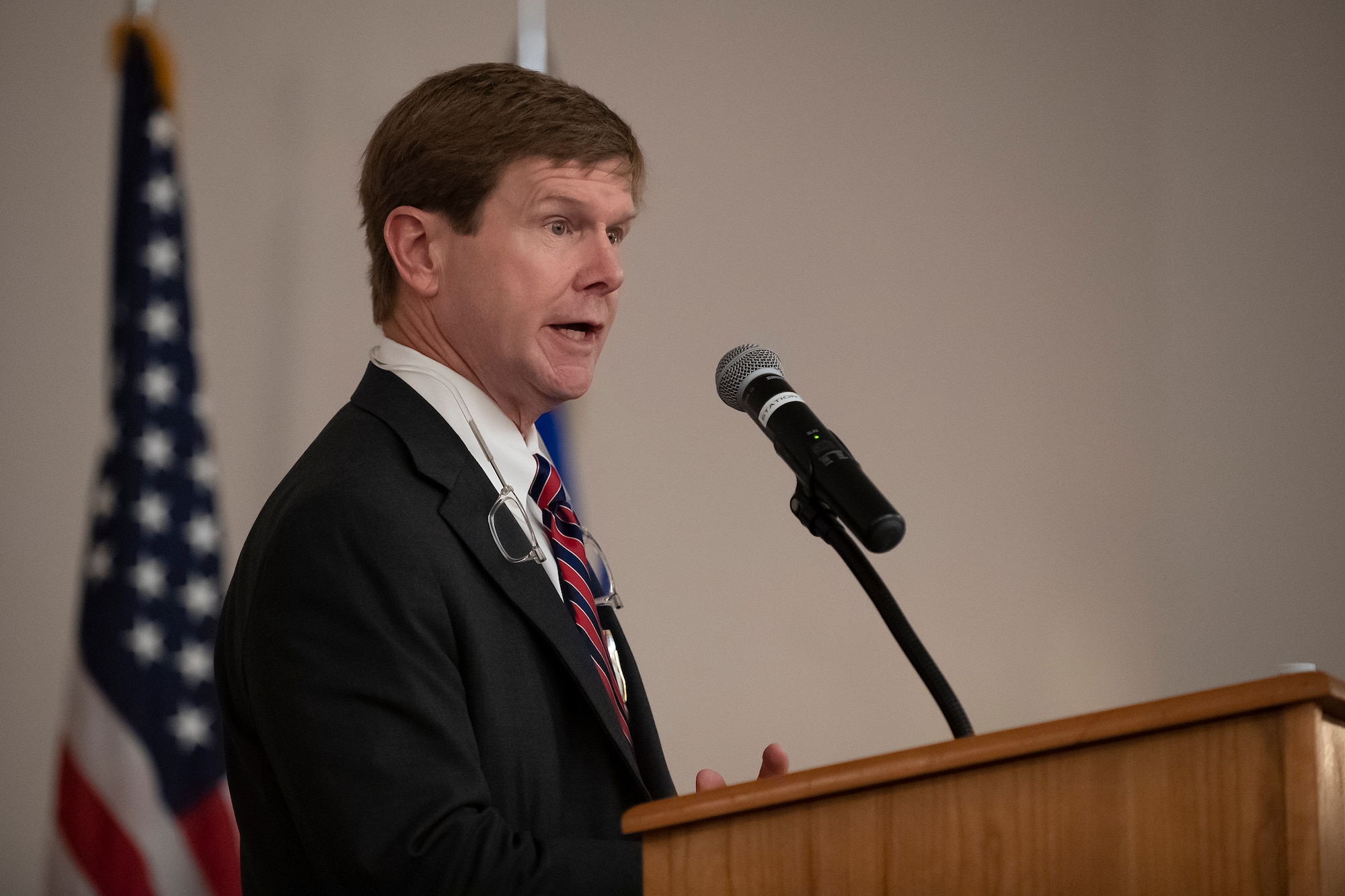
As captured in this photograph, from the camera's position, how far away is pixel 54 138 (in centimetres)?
304

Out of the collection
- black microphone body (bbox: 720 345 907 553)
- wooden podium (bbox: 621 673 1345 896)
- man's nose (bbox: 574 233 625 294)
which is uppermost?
man's nose (bbox: 574 233 625 294)

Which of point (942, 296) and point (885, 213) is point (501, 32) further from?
point (942, 296)

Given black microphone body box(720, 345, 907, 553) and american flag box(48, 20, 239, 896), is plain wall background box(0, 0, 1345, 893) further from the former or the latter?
black microphone body box(720, 345, 907, 553)

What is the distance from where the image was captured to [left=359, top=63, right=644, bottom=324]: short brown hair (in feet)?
5.16

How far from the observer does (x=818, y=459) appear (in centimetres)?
120

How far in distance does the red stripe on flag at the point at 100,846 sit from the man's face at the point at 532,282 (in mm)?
1730

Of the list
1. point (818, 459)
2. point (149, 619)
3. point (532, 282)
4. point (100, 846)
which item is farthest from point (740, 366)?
point (100, 846)

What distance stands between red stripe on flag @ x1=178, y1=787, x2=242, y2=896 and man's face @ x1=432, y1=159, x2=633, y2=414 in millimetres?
1655

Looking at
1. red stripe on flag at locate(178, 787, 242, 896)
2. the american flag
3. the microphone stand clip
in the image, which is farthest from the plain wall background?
the microphone stand clip

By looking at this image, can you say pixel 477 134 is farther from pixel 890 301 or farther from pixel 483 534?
pixel 890 301

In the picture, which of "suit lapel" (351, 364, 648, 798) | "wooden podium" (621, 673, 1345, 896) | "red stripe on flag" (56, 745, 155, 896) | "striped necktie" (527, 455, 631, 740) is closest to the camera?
"wooden podium" (621, 673, 1345, 896)

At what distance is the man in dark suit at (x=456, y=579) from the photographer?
115 centimetres

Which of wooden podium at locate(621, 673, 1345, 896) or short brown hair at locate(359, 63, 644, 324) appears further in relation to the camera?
short brown hair at locate(359, 63, 644, 324)

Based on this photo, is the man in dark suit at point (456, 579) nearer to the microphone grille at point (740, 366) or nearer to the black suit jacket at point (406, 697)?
the black suit jacket at point (406, 697)
